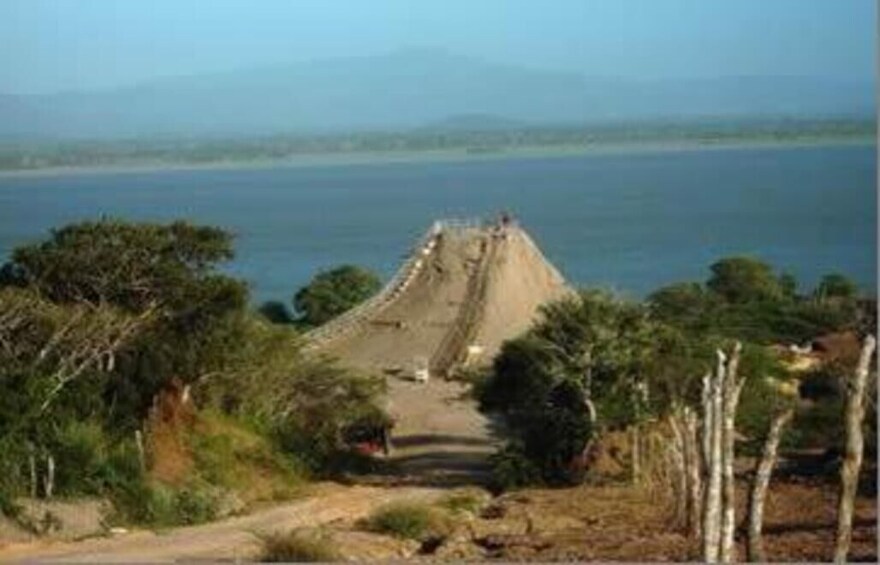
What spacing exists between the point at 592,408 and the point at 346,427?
2405 mm

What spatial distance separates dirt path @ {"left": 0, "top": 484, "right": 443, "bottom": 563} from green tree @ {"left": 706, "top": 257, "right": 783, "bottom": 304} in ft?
22.9

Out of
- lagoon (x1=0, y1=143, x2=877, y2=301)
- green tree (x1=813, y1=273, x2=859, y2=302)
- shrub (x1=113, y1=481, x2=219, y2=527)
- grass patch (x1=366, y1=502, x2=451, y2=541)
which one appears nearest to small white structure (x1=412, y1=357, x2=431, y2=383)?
lagoon (x1=0, y1=143, x2=877, y2=301)

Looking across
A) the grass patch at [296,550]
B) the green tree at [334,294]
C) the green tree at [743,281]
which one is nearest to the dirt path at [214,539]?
the grass patch at [296,550]

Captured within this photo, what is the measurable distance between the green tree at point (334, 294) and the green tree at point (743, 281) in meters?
3.23

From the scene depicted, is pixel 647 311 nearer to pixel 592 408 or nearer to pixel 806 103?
pixel 592 408

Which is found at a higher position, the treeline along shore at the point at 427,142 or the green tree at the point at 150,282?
the treeline along shore at the point at 427,142

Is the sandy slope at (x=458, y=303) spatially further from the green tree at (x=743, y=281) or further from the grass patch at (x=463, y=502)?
the grass patch at (x=463, y=502)

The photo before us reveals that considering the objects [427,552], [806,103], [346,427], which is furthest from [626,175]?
[427,552]

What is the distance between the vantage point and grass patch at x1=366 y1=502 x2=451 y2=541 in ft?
28.7

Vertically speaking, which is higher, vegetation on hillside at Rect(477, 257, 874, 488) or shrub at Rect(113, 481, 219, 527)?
vegetation on hillside at Rect(477, 257, 874, 488)

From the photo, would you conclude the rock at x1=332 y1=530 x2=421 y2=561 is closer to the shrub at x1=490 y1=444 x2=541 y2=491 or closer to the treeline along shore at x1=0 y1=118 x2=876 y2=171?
the treeline along shore at x1=0 y1=118 x2=876 y2=171

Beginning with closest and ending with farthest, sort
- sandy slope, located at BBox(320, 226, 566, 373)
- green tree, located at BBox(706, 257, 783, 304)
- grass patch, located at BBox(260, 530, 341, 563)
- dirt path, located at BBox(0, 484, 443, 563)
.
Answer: grass patch, located at BBox(260, 530, 341, 563) < dirt path, located at BBox(0, 484, 443, 563) < sandy slope, located at BBox(320, 226, 566, 373) < green tree, located at BBox(706, 257, 783, 304)

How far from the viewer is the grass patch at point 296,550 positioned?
728cm

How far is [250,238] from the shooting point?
41.2ft
